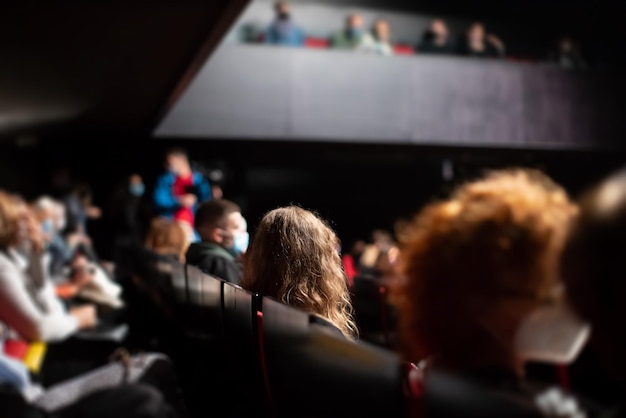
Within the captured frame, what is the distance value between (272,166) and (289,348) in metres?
8.52

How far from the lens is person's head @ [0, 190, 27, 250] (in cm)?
261

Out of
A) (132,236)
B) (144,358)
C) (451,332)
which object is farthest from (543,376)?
(132,236)

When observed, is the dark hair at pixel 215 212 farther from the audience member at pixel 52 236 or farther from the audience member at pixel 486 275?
the audience member at pixel 52 236

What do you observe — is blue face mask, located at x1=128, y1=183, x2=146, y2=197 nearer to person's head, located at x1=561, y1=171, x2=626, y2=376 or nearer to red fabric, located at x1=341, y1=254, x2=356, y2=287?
red fabric, located at x1=341, y1=254, x2=356, y2=287

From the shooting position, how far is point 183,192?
418 centimetres

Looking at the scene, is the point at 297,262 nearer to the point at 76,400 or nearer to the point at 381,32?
the point at 76,400

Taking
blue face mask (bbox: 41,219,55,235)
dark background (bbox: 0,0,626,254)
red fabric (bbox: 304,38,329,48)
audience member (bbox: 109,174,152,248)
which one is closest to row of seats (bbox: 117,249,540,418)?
dark background (bbox: 0,0,626,254)

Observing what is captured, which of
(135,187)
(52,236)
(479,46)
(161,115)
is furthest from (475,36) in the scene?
(52,236)

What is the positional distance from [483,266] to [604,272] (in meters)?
0.16

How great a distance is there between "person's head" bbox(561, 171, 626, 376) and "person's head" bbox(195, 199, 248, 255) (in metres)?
1.67

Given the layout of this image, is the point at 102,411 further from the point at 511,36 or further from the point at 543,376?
the point at 511,36

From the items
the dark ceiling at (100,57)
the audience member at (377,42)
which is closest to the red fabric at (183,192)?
the dark ceiling at (100,57)

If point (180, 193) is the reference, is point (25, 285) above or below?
below

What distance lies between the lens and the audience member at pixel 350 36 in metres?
9.83
